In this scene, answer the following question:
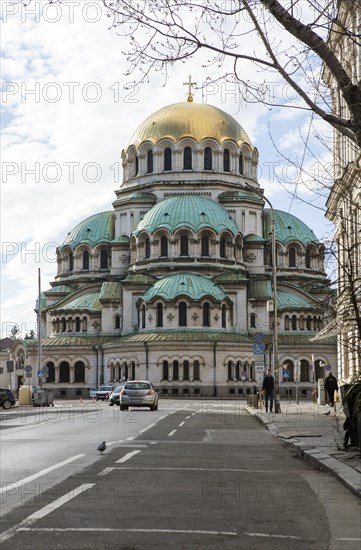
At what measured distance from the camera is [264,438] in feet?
69.2

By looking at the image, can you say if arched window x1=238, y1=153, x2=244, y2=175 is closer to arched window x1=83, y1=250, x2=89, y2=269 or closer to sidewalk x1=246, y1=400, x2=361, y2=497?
arched window x1=83, y1=250, x2=89, y2=269

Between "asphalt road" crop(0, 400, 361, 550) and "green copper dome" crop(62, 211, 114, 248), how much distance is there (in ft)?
227

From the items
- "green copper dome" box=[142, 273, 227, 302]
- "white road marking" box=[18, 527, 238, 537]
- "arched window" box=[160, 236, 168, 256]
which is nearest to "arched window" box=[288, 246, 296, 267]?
"green copper dome" box=[142, 273, 227, 302]

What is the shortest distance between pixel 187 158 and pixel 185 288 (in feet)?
51.5

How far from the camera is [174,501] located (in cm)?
959

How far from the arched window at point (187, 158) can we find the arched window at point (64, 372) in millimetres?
21365

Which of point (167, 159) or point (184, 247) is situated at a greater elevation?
point (167, 159)

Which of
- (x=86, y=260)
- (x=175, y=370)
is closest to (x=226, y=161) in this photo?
(x=86, y=260)

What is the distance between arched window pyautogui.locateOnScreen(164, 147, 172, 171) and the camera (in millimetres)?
82375

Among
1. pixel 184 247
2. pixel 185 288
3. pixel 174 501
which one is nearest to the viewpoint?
pixel 174 501

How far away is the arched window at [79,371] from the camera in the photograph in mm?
78000

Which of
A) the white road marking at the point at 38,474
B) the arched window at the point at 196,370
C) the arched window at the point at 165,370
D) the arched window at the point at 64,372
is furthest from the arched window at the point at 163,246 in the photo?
the white road marking at the point at 38,474

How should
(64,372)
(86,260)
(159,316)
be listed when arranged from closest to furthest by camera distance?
(159,316) < (64,372) < (86,260)

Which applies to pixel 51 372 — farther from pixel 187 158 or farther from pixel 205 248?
pixel 187 158
